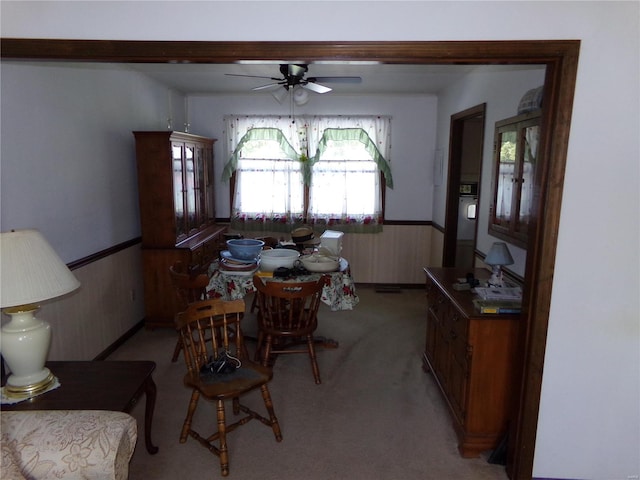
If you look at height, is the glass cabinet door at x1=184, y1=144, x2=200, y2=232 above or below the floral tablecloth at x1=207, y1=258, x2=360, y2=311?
above

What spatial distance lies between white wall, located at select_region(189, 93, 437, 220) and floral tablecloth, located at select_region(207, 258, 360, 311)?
2622mm

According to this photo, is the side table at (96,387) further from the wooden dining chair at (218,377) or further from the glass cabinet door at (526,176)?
the glass cabinet door at (526,176)

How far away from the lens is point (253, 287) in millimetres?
3318

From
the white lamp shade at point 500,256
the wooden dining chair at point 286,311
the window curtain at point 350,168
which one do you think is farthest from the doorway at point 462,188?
the wooden dining chair at point 286,311

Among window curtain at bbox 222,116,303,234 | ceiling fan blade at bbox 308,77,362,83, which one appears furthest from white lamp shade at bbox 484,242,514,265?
window curtain at bbox 222,116,303,234

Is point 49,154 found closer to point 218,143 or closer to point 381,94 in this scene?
point 218,143

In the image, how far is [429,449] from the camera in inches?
101

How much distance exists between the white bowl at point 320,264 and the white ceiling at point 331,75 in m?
1.68

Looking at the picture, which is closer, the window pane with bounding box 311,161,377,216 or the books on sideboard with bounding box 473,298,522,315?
the books on sideboard with bounding box 473,298,522,315

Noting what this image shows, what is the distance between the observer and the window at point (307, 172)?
5.59 m

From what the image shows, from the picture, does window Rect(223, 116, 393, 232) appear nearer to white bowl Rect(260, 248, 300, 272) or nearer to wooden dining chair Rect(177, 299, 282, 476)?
white bowl Rect(260, 248, 300, 272)

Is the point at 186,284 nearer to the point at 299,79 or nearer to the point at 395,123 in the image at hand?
the point at 299,79

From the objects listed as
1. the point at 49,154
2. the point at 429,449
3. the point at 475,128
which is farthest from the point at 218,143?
the point at 429,449

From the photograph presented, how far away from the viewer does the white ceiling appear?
4074 millimetres
